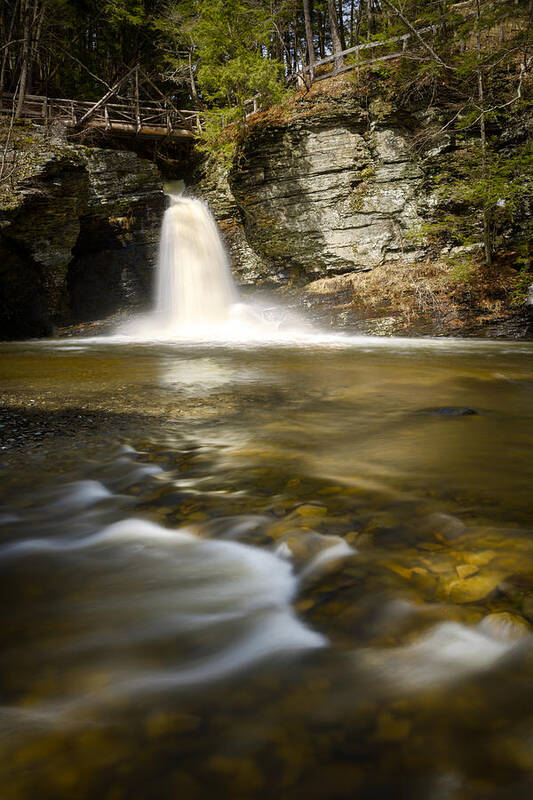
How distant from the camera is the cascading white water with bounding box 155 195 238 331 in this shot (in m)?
18.7

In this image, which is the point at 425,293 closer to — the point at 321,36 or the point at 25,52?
the point at 25,52

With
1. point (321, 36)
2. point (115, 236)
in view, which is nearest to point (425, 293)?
point (115, 236)

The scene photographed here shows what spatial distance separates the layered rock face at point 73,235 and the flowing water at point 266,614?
49.0ft

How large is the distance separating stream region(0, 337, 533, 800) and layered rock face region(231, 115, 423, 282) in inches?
548

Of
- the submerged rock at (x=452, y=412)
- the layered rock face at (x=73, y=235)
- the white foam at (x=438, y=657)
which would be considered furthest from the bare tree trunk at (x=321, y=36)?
the white foam at (x=438, y=657)

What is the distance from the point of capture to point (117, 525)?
2.04 meters

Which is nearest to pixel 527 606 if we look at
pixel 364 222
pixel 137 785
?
pixel 137 785

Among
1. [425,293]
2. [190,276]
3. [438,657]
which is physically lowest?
[438,657]

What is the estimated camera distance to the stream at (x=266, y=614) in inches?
35.8

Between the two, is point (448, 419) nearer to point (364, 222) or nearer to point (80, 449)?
point (80, 449)

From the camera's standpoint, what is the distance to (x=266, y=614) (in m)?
1.44

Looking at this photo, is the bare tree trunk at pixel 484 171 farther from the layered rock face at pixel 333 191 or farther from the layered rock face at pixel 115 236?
the layered rock face at pixel 115 236

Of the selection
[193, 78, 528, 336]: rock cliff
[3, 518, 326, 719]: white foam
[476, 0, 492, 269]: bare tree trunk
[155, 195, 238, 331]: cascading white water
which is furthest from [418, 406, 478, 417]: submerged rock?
[155, 195, 238, 331]: cascading white water

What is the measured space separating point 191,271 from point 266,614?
18.8 meters
